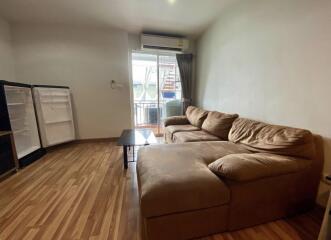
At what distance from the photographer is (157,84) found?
13.8 ft

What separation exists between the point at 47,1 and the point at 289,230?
417 cm

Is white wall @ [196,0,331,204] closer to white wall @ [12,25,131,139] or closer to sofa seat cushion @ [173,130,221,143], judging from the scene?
sofa seat cushion @ [173,130,221,143]

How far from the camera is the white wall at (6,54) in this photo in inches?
118

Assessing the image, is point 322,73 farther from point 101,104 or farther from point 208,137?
point 101,104

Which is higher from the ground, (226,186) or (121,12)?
(121,12)

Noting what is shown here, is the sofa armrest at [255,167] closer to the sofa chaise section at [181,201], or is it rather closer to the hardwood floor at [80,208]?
the sofa chaise section at [181,201]

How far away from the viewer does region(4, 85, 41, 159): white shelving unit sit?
263 centimetres

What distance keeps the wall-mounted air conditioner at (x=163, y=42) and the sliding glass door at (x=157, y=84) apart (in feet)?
1.02

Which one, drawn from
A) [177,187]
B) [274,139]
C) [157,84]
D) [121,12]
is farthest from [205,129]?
[121,12]

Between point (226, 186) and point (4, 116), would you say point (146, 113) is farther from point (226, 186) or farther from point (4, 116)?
point (226, 186)

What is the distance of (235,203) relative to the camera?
49.1 inches

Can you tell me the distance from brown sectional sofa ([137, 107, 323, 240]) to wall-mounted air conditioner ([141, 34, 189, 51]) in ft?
9.30

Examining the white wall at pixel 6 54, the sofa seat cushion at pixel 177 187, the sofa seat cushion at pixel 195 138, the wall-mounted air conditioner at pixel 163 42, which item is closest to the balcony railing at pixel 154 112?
the wall-mounted air conditioner at pixel 163 42

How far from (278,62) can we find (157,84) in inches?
110
